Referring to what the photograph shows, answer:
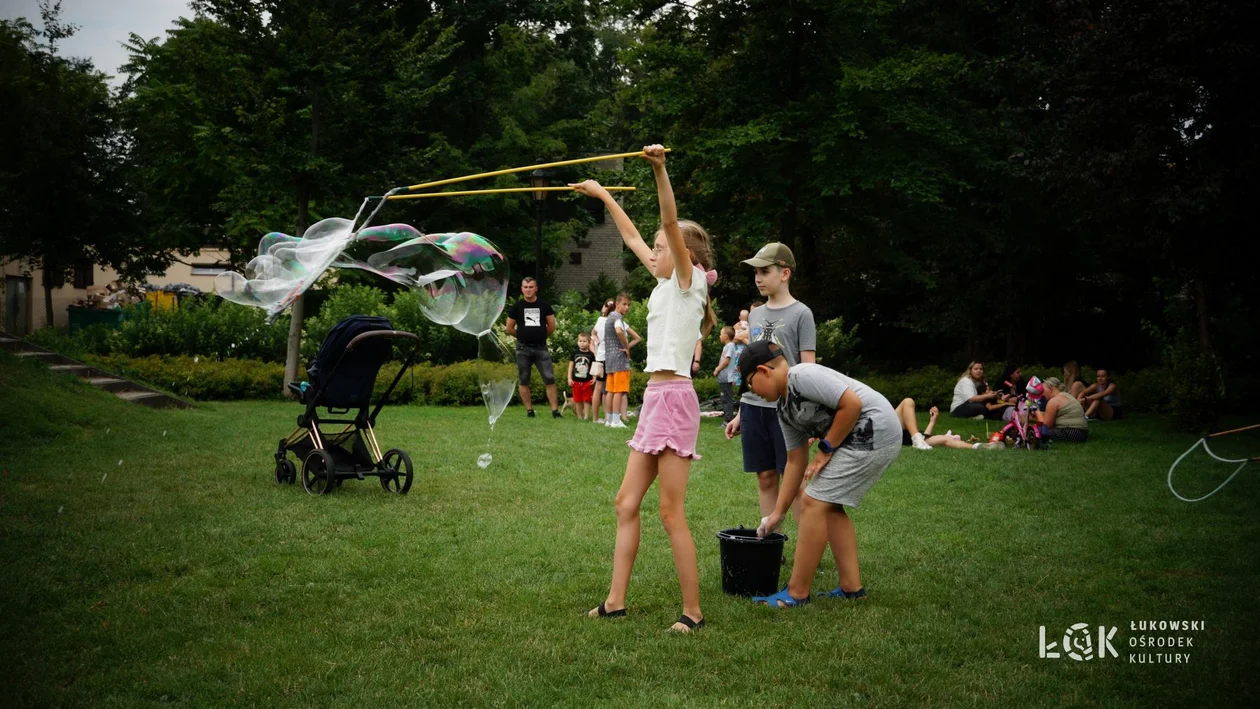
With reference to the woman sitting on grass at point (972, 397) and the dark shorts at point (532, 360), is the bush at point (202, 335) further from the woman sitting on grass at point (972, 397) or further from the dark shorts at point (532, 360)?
the woman sitting on grass at point (972, 397)

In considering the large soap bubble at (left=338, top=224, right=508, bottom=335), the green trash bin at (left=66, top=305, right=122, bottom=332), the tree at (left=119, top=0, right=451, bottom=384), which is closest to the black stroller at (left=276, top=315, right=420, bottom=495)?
the large soap bubble at (left=338, top=224, right=508, bottom=335)

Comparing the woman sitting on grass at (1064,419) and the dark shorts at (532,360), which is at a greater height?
the dark shorts at (532,360)

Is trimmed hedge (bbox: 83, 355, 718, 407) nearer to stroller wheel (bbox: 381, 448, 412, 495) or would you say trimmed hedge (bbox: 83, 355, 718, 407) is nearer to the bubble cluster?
stroller wheel (bbox: 381, 448, 412, 495)

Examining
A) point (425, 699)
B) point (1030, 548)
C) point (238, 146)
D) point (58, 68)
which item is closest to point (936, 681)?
point (425, 699)

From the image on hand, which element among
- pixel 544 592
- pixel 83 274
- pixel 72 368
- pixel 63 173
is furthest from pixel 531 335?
pixel 83 274

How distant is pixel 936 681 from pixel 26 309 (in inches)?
1525

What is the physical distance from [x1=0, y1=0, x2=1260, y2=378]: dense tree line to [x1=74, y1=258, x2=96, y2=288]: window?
50.2 inches

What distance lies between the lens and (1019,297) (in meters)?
24.6

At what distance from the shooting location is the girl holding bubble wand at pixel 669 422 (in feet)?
16.4

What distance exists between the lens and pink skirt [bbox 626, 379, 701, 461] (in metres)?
5.02

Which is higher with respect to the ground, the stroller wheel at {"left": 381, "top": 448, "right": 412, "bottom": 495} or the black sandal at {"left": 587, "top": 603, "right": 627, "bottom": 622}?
the stroller wheel at {"left": 381, "top": 448, "right": 412, "bottom": 495}

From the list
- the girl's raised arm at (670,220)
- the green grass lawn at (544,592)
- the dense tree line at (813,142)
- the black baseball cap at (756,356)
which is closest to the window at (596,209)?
the dense tree line at (813,142)

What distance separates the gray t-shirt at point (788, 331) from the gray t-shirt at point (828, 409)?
1.97 feet

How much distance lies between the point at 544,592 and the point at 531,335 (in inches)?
391
